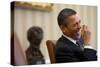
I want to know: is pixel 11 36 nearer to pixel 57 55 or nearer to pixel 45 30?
pixel 45 30

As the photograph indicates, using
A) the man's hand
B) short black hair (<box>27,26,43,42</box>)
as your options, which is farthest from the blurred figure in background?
the man's hand

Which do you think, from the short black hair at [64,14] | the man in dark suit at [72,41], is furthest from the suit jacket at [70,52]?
the short black hair at [64,14]

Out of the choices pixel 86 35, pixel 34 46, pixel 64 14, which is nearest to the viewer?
pixel 34 46

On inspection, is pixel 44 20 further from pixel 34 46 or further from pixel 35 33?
pixel 34 46

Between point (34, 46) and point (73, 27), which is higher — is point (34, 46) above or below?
below

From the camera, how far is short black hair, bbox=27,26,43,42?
189 centimetres

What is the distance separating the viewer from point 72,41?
2074 millimetres

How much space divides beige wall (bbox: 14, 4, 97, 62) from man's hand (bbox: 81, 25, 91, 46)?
0.05 m

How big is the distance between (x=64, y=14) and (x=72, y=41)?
32 cm

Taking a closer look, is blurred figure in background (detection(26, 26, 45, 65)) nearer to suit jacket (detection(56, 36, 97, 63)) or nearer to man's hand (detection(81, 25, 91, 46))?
suit jacket (detection(56, 36, 97, 63))

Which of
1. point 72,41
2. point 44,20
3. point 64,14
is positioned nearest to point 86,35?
point 72,41

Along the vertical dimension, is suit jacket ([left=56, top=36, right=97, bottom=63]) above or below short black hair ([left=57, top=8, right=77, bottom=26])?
below

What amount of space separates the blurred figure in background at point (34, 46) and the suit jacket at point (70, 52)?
20 centimetres

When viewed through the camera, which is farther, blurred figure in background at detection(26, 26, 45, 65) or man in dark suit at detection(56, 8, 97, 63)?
man in dark suit at detection(56, 8, 97, 63)
